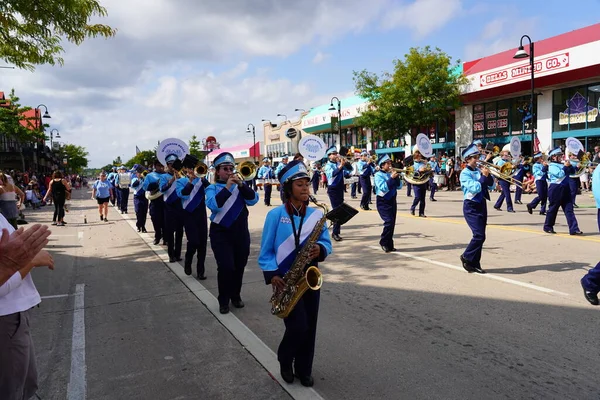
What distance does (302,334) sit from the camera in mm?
3438

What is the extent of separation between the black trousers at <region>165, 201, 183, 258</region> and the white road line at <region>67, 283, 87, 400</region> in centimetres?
233

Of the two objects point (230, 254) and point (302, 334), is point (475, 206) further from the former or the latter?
point (302, 334)

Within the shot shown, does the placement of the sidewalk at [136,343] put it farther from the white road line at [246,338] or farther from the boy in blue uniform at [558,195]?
the boy in blue uniform at [558,195]

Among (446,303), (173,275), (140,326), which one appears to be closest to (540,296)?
(446,303)

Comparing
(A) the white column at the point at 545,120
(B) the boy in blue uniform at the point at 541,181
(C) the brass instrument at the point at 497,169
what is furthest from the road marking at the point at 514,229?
(A) the white column at the point at 545,120

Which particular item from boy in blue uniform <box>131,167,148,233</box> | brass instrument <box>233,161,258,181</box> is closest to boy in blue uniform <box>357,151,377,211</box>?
boy in blue uniform <box>131,167,148,233</box>

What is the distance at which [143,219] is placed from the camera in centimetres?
1251

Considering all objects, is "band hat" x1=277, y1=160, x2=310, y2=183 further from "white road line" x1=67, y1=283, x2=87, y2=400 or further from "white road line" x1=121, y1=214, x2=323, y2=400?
"white road line" x1=67, y1=283, x2=87, y2=400

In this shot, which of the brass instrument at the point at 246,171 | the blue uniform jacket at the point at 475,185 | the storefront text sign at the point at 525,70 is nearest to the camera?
the brass instrument at the point at 246,171

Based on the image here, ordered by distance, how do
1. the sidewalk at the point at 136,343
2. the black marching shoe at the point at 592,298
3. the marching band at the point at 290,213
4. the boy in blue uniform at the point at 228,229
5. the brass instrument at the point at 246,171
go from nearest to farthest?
the marching band at the point at 290,213, the sidewalk at the point at 136,343, the black marching shoe at the point at 592,298, the boy in blue uniform at the point at 228,229, the brass instrument at the point at 246,171

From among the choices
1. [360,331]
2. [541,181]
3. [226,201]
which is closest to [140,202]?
[226,201]

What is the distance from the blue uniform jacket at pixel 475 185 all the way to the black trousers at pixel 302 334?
4.39 m

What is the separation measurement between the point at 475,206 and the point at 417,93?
23017mm

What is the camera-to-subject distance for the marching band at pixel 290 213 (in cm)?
354
